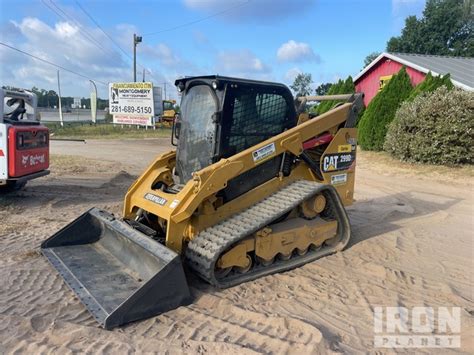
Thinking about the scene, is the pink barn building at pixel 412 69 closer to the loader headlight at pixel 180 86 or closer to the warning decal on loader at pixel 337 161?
the warning decal on loader at pixel 337 161

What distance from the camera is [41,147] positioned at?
305 inches

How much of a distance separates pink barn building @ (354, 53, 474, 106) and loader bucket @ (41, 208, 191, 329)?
1549cm

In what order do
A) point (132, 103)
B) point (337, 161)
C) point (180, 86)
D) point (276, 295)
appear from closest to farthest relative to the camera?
point (276, 295)
point (180, 86)
point (337, 161)
point (132, 103)

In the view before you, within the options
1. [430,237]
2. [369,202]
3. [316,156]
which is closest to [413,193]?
[369,202]

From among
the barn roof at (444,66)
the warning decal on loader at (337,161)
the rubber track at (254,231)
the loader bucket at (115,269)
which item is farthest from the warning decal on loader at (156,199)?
the barn roof at (444,66)

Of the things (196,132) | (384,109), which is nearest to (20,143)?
(196,132)

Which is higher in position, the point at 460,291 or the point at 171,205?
the point at 171,205

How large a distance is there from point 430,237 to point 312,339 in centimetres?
382

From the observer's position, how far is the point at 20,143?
7.09 m

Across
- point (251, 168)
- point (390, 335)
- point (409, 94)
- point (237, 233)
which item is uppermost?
point (409, 94)

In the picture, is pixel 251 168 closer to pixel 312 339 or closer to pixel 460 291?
pixel 312 339

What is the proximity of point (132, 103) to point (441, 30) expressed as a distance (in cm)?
3749

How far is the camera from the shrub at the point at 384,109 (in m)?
16.1

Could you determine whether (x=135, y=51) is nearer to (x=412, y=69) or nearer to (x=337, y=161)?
(x=412, y=69)
